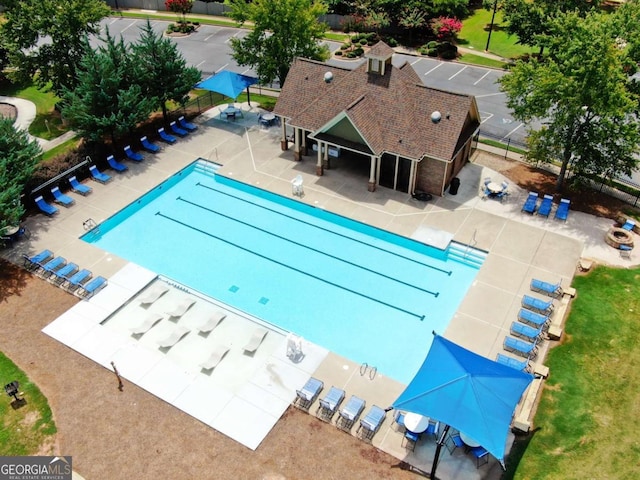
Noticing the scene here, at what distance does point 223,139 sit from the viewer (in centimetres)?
3819

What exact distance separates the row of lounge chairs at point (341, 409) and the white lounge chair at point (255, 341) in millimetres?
3149

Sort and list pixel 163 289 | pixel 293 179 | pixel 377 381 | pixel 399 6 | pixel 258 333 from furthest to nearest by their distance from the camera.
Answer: pixel 399 6, pixel 293 179, pixel 163 289, pixel 258 333, pixel 377 381

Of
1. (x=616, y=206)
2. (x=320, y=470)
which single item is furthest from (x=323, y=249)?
(x=616, y=206)

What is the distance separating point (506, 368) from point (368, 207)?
15.5 metres

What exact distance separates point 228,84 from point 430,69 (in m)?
22.8

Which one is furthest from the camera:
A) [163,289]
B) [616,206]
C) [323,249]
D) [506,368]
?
[616,206]

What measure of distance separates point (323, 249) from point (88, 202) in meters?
15.4

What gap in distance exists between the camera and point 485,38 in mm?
59031

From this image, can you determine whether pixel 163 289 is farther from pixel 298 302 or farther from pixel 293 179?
pixel 293 179

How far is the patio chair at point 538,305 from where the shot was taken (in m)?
24.4

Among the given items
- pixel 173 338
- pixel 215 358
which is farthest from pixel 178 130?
pixel 215 358

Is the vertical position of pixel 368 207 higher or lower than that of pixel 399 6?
lower

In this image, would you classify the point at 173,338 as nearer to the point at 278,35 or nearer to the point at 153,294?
the point at 153,294

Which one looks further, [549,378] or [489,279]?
[489,279]
